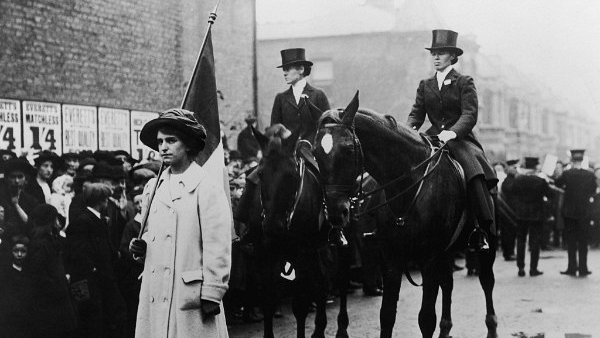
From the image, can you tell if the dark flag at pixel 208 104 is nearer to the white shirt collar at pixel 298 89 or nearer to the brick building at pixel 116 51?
the white shirt collar at pixel 298 89

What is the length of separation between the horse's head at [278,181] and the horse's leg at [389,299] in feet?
4.08

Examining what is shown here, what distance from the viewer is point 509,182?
59.1 feet

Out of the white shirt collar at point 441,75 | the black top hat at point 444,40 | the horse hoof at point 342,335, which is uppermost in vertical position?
the black top hat at point 444,40

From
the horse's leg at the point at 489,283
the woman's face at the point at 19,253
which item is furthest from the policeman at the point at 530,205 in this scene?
the woman's face at the point at 19,253

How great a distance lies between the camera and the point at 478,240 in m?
8.52

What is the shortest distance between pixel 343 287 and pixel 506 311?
110 inches

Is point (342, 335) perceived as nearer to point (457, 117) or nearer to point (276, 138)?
point (276, 138)

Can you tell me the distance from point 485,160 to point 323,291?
7.71 ft

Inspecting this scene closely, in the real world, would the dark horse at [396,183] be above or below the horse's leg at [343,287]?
above

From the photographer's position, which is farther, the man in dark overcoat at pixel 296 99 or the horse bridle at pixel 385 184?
the man in dark overcoat at pixel 296 99

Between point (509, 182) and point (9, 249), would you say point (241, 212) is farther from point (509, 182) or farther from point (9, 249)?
point (509, 182)

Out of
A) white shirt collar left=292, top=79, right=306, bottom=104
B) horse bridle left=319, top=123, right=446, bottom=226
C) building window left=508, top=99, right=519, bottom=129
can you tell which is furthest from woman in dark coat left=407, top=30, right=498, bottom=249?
building window left=508, top=99, right=519, bottom=129

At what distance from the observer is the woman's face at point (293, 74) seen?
9617 millimetres

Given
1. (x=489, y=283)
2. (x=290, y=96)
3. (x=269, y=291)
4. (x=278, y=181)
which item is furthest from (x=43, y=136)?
(x=489, y=283)
